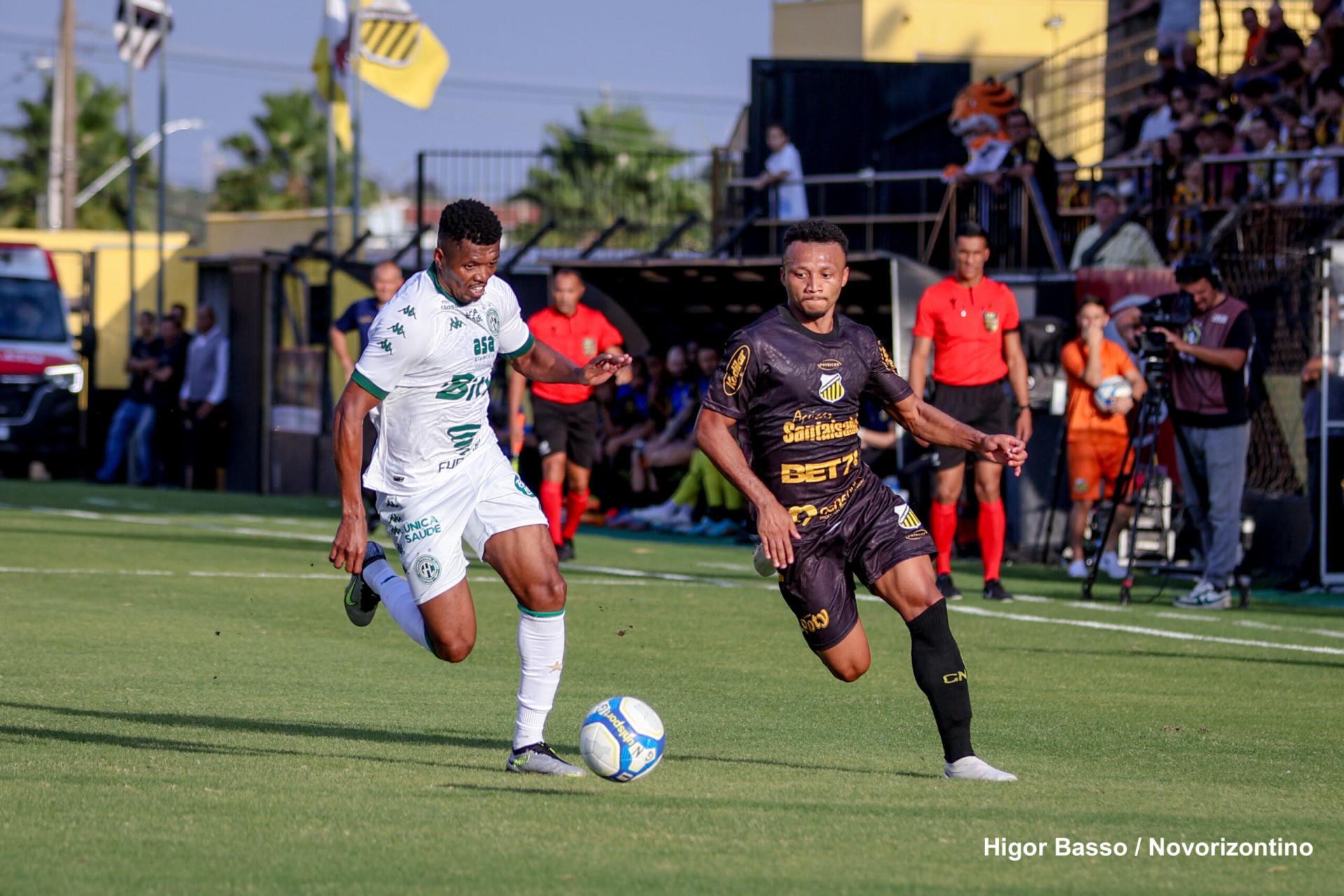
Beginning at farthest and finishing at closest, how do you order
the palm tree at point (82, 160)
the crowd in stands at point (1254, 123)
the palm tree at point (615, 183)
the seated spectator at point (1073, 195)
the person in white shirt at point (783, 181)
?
the palm tree at point (82, 160), the palm tree at point (615, 183), the person in white shirt at point (783, 181), the seated spectator at point (1073, 195), the crowd in stands at point (1254, 123)

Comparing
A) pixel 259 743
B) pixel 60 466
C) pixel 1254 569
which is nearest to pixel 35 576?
pixel 259 743

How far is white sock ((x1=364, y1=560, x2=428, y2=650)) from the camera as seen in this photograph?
728 cm

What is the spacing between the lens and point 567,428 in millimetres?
15773

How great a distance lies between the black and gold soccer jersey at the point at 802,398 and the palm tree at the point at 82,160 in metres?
60.9

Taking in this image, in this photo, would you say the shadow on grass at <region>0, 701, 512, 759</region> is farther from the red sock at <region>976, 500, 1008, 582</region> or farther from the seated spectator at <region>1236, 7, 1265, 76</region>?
the seated spectator at <region>1236, 7, 1265, 76</region>

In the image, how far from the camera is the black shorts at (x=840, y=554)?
699 centimetres

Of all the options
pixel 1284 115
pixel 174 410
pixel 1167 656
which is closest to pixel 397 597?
pixel 1167 656

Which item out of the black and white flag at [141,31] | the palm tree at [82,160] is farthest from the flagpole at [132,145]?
the palm tree at [82,160]

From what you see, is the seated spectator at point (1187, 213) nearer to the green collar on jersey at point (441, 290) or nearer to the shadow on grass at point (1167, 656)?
the shadow on grass at point (1167, 656)

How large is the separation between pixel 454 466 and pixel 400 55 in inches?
891

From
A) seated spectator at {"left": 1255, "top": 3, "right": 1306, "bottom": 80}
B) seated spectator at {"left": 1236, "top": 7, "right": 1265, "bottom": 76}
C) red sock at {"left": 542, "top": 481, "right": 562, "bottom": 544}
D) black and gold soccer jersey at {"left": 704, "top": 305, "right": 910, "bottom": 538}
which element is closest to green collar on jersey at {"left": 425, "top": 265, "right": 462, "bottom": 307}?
black and gold soccer jersey at {"left": 704, "top": 305, "right": 910, "bottom": 538}

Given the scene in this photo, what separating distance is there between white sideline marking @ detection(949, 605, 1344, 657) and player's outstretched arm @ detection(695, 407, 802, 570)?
17.1ft

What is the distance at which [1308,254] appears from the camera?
14.2 meters

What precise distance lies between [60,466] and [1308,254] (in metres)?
21.5
